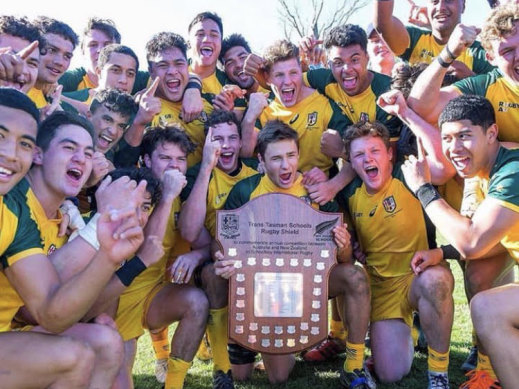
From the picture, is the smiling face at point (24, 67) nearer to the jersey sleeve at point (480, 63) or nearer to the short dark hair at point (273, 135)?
the short dark hair at point (273, 135)

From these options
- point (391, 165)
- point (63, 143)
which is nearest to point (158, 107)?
point (63, 143)

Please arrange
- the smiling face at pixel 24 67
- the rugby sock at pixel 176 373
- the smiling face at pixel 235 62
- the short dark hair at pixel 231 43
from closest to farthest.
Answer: the smiling face at pixel 24 67 < the rugby sock at pixel 176 373 < the smiling face at pixel 235 62 < the short dark hair at pixel 231 43

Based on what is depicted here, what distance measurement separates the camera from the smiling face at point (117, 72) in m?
5.12

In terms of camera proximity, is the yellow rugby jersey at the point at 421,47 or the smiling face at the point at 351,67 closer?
the smiling face at the point at 351,67

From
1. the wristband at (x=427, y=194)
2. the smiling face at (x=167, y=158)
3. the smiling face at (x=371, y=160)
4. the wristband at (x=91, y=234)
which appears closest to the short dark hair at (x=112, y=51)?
the smiling face at (x=167, y=158)

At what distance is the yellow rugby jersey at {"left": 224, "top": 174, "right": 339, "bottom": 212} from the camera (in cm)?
454

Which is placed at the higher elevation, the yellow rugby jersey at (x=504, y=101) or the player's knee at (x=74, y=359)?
the yellow rugby jersey at (x=504, y=101)

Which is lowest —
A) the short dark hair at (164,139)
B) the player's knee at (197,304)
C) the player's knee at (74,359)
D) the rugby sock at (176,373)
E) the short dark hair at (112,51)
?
the rugby sock at (176,373)

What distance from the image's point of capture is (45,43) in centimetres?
504

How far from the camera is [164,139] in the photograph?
181 inches

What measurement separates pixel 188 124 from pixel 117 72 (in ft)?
2.76

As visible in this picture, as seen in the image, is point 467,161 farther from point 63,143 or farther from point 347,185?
point 63,143

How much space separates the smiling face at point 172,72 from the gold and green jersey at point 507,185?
3087 millimetres

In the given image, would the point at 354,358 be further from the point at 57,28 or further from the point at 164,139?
the point at 57,28
